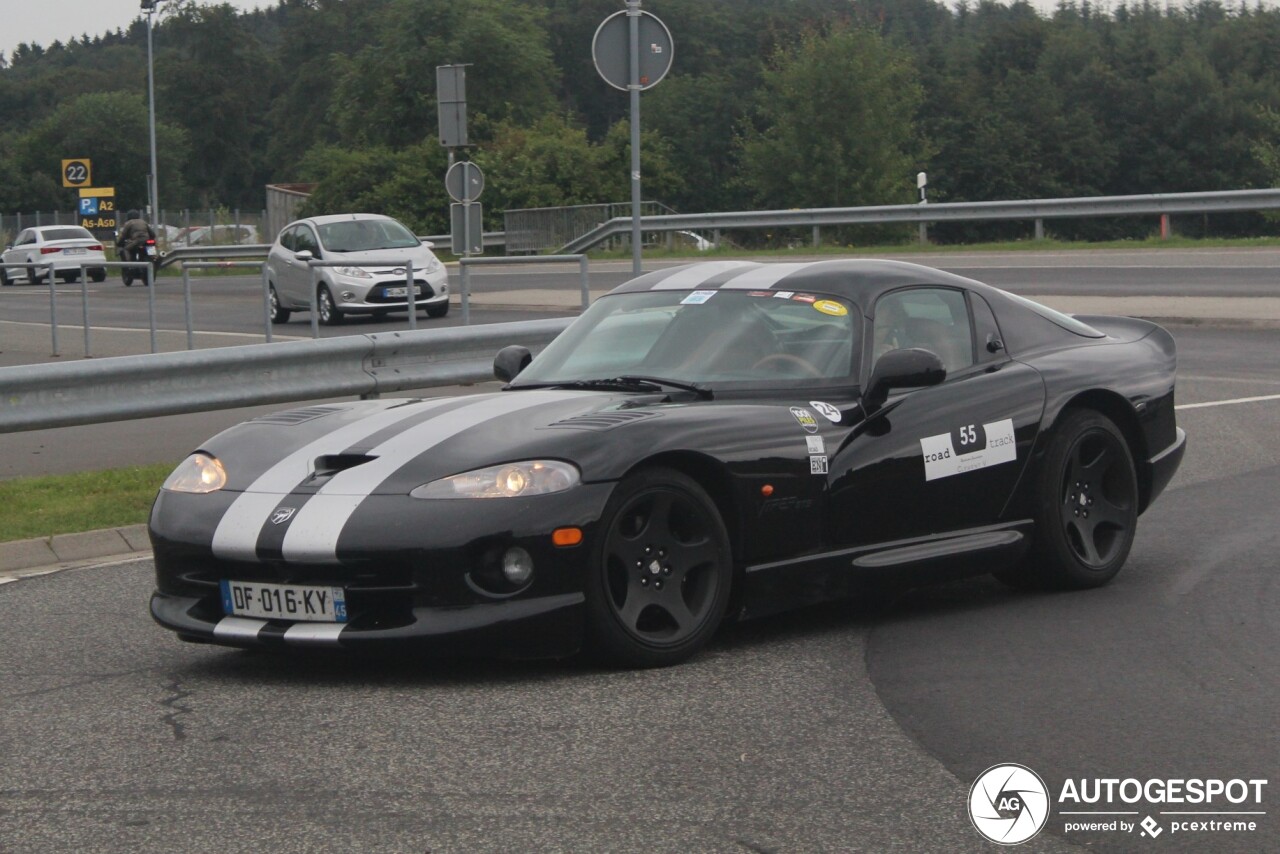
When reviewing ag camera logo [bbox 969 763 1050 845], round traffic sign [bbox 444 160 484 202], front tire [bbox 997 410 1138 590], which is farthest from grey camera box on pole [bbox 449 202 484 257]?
→ ag camera logo [bbox 969 763 1050 845]

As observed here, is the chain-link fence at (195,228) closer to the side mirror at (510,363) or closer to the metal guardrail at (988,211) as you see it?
the metal guardrail at (988,211)

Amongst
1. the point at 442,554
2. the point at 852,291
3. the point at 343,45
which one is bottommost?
the point at 442,554

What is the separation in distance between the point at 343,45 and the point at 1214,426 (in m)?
126

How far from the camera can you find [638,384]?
Answer: 6.36 meters

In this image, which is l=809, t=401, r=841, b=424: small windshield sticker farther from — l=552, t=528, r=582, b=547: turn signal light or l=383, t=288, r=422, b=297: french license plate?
l=383, t=288, r=422, b=297: french license plate

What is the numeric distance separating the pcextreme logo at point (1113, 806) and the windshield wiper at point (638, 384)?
7.00ft

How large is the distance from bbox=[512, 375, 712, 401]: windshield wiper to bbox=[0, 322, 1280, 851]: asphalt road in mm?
890

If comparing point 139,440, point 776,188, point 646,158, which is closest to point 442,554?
point 139,440

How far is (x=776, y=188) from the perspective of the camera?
6297 cm

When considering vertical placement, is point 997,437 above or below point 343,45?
below

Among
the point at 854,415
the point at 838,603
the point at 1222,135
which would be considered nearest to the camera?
the point at 854,415

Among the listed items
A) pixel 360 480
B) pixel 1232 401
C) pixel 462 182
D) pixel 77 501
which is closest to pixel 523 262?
pixel 462 182

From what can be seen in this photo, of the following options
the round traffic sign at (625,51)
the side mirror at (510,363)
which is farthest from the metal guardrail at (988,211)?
the side mirror at (510,363)

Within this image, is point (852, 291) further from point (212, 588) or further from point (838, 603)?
point (212, 588)
